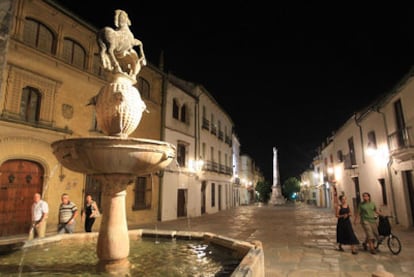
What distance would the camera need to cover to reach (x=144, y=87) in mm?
17375

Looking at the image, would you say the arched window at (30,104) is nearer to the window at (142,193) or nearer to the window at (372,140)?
the window at (142,193)

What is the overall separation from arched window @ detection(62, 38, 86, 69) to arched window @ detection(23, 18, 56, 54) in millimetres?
630

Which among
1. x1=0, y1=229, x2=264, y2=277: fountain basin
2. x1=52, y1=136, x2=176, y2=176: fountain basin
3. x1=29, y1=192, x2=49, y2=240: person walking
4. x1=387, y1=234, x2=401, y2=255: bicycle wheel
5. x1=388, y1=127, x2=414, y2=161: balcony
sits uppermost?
x1=388, y1=127, x2=414, y2=161: balcony

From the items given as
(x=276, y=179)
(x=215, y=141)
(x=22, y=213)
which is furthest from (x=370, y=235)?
(x=276, y=179)

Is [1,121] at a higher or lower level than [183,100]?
lower

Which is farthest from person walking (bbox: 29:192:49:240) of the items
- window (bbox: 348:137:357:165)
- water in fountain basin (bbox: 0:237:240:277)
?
window (bbox: 348:137:357:165)

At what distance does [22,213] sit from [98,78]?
712cm

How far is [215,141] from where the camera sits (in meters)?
27.2

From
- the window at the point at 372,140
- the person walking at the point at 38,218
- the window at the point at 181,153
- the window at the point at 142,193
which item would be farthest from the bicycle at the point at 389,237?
the window at the point at 181,153

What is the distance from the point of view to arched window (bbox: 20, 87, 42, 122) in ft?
35.2

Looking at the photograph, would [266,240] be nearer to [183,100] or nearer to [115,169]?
[115,169]

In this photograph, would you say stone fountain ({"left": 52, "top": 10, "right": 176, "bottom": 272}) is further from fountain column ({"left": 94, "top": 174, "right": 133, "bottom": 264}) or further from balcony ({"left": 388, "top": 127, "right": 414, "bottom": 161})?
balcony ({"left": 388, "top": 127, "right": 414, "bottom": 161})

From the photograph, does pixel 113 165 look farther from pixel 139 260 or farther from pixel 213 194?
pixel 213 194

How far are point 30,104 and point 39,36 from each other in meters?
3.05
